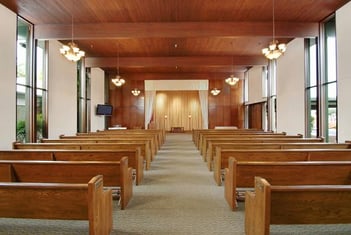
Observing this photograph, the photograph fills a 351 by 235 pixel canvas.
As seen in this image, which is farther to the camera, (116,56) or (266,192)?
(116,56)

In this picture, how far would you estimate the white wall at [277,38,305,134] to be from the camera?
8148 millimetres

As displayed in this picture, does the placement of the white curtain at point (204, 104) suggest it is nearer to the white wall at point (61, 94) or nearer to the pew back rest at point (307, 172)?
the white wall at point (61, 94)

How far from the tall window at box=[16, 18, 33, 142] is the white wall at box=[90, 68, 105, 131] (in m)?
4.93

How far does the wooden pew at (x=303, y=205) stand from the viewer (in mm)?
1859

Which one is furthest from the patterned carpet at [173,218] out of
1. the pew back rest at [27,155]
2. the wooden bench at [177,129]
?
the wooden bench at [177,129]

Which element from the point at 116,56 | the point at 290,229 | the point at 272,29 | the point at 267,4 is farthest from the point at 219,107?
the point at 290,229

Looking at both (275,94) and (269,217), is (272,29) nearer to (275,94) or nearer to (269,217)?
(275,94)

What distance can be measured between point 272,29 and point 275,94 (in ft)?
12.6

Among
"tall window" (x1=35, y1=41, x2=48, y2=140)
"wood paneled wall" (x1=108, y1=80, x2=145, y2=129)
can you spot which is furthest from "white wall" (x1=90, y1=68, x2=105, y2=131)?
"tall window" (x1=35, y1=41, x2=48, y2=140)

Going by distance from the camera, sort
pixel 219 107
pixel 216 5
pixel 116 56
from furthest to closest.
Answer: pixel 219 107 → pixel 116 56 → pixel 216 5

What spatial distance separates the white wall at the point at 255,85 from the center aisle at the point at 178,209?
8.45m

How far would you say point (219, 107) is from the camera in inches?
648

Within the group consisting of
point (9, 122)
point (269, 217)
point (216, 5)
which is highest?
point (216, 5)

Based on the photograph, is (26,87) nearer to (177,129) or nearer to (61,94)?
(61,94)
